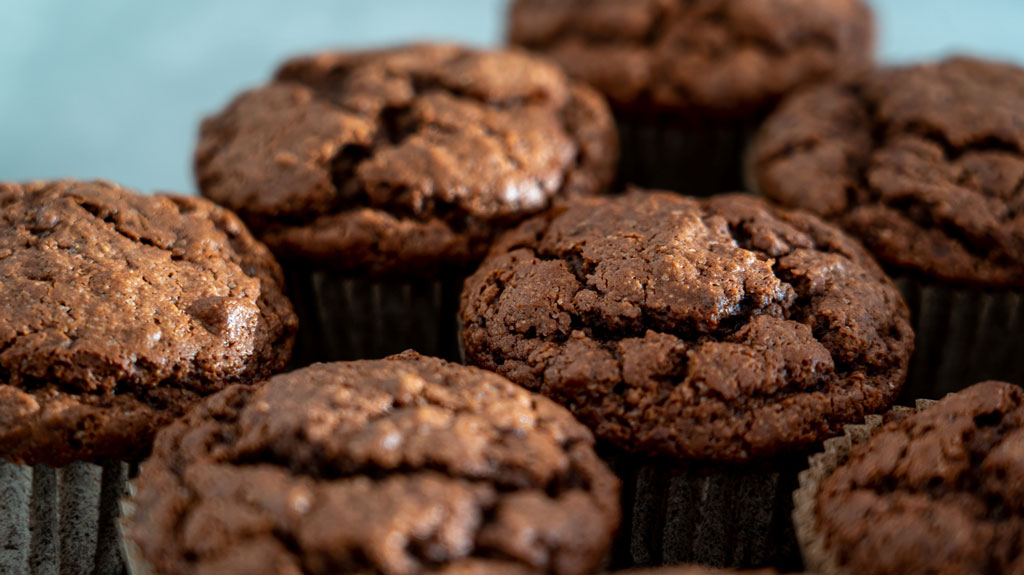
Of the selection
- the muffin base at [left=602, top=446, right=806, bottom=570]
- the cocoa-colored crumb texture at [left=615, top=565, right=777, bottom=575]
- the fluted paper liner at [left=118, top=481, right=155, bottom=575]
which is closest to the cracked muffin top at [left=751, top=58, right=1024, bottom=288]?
the muffin base at [left=602, top=446, right=806, bottom=570]

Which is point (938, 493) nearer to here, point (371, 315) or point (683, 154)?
point (371, 315)

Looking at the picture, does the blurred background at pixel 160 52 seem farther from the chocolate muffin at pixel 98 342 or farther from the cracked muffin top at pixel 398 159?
the chocolate muffin at pixel 98 342

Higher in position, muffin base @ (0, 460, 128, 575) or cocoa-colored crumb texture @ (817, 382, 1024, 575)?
cocoa-colored crumb texture @ (817, 382, 1024, 575)

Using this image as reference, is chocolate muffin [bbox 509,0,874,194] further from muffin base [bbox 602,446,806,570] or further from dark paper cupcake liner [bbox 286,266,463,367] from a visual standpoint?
muffin base [bbox 602,446,806,570]

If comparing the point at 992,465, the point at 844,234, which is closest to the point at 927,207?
the point at 844,234

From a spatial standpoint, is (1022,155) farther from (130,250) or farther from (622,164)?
(130,250)

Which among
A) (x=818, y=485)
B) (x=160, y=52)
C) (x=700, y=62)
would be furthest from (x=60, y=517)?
(x=160, y=52)

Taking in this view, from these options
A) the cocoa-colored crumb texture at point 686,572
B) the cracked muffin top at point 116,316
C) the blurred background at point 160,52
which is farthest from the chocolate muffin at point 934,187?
the cracked muffin top at point 116,316
